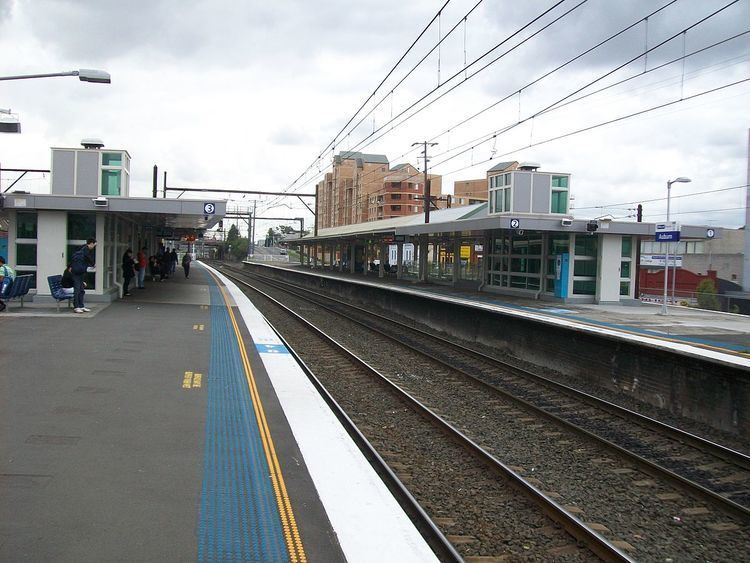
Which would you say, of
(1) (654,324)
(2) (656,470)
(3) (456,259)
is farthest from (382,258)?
(2) (656,470)

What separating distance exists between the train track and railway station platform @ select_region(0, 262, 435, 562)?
1870mm

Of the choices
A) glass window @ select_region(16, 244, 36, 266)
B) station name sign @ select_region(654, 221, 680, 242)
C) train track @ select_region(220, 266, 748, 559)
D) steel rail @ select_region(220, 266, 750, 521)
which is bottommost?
train track @ select_region(220, 266, 748, 559)

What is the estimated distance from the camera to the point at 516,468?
21.2ft

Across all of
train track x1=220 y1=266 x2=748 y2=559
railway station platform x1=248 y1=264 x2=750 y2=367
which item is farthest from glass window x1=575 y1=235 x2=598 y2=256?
train track x1=220 y1=266 x2=748 y2=559

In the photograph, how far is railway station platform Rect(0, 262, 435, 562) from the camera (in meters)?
3.83

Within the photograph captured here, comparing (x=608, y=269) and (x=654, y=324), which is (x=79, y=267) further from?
(x=608, y=269)

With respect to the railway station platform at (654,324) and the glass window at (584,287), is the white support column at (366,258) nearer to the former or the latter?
the railway station platform at (654,324)

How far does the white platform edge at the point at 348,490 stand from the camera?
4.03m

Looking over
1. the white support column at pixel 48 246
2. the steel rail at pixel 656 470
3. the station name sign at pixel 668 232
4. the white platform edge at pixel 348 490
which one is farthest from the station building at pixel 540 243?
the white platform edge at pixel 348 490

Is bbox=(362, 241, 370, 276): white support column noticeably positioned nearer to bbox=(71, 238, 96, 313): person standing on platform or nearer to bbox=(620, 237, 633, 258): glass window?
bbox=(620, 237, 633, 258): glass window

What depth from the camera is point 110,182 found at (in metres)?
20.1

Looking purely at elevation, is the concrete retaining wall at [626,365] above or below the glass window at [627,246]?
below

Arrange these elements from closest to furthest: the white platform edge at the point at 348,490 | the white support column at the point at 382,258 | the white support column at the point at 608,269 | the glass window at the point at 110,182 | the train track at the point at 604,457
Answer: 1. the white platform edge at the point at 348,490
2. the train track at the point at 604,457
3. the glass window at the point at 110,182
4. the white support column at the point at 608,269
5. the white support column at the point at 382,258

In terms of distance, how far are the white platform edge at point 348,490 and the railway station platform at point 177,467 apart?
1cm
